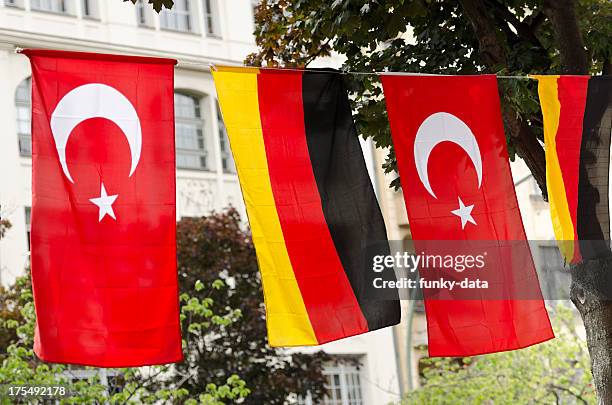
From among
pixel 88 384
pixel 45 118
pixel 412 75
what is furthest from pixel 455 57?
pixel 88 384

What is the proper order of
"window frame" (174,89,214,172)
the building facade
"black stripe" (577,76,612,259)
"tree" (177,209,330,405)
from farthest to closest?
"window frame" (174,89,214,172), the building facade, "tree" (177,209,330,405), "black stripe" (577,76,612,259)

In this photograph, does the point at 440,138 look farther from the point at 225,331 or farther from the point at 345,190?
the point at 225,331

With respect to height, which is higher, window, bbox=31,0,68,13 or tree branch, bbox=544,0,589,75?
window, bbox=31,0,68,13

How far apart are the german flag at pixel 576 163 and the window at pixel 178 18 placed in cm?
2194

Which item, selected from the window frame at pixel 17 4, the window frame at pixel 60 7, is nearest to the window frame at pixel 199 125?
the window frame at pixel 60 7

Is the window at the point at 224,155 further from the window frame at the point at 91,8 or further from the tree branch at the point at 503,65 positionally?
the tree branch at the point at 503,65

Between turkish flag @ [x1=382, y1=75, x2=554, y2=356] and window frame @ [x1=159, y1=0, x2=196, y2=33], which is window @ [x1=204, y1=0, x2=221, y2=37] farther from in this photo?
turkish flag @ [x1=382, y1=75, x2=554, y2=356]

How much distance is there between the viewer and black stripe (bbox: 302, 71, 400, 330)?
36.8 ft

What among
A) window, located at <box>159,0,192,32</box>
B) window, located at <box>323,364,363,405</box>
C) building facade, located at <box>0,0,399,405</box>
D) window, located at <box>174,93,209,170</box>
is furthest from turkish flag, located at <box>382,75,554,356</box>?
window, located at <box>323,364,363,405</box>

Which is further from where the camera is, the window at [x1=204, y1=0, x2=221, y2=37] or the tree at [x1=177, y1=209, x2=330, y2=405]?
the window at [x1=204, y1=0, x2=221, y2=37]

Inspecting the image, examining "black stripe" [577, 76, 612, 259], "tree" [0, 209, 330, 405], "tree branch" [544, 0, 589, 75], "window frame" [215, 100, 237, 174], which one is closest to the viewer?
"black stripe" [577, 76, 612, 259]

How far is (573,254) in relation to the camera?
12.0 m

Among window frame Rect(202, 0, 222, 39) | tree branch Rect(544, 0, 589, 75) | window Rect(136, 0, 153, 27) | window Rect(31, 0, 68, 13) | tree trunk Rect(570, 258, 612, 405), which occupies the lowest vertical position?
tree trunk Rect(570, 258, 612, 405)

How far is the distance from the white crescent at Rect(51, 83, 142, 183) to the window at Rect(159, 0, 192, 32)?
22.8 metres
